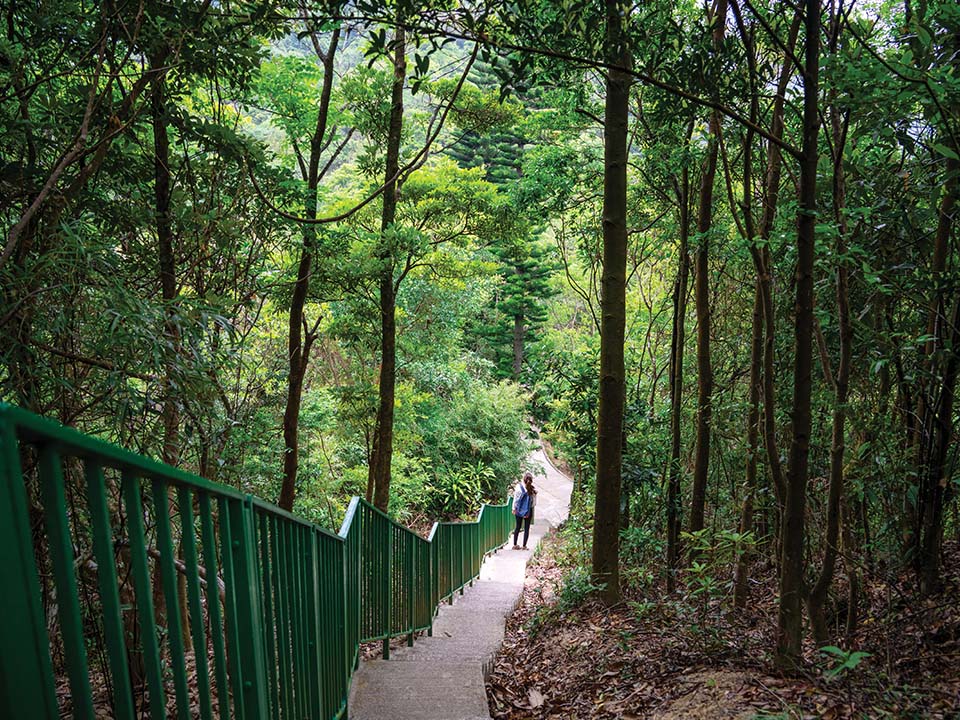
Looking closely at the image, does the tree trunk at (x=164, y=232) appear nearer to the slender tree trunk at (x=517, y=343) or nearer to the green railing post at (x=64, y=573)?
the green railing post at (x=64, y=573)

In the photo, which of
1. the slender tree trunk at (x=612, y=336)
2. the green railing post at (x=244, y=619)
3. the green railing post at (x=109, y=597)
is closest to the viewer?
the green railing post at (x=109, y=597)

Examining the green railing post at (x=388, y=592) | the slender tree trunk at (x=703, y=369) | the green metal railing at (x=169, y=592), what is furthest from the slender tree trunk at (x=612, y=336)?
the green metal railing at (x=169, y=592)

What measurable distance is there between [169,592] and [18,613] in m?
0.57

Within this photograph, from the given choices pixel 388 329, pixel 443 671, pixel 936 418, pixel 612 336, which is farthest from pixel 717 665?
pixel 388 329

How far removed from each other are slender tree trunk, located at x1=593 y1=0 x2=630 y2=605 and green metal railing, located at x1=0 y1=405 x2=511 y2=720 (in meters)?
2.81

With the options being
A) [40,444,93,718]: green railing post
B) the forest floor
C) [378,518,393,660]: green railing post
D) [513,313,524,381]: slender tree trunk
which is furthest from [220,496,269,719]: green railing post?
[513,313,524,381]: slender tree trunk

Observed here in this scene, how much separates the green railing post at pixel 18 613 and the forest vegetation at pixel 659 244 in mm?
2317

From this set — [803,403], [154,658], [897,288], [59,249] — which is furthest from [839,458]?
[59,249]

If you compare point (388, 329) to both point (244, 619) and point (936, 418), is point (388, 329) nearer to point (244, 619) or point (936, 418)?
point (936, 418)

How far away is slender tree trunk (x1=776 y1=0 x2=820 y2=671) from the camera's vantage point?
3.15 metres

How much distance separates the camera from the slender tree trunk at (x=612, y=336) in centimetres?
598

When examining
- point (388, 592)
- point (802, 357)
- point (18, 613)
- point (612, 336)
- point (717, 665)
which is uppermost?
point (612, 336)

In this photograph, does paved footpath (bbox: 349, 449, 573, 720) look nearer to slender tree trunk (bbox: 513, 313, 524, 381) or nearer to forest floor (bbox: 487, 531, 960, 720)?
forest floor (bbox: 487, 531, 960, 720)

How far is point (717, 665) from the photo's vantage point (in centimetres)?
416
